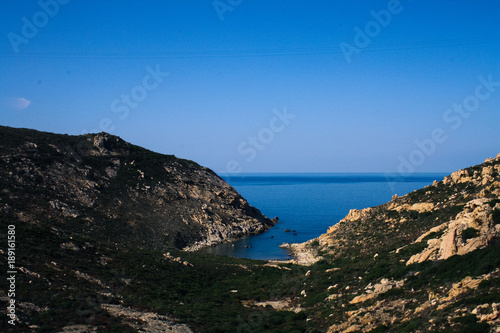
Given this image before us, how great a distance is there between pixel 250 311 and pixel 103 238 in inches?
1586

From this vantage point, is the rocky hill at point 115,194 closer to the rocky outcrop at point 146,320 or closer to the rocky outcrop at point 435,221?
the rocky outcrop at point 435,221

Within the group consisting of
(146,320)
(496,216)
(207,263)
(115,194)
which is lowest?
(146,320)

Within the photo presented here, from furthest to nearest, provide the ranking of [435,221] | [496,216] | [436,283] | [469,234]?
[435,221], [496,216], [469,234], [436,283]

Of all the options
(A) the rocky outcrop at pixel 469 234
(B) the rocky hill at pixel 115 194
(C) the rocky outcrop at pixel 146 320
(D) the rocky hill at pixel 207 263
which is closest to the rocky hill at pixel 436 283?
A: (A) the rocky outcrop at pixel 469 234

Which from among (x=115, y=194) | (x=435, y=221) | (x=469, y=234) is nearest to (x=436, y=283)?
(x=469, y=234)

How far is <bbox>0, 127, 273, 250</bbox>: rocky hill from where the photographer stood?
6431 cm

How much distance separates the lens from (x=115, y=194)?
80.6 meters

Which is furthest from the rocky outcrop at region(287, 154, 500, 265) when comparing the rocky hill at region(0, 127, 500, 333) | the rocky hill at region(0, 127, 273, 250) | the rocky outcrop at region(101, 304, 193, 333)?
the rocky hill at region(0, 127, 273, 250)

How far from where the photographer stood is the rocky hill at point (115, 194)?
64.3 metres

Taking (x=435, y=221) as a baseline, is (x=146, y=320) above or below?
below

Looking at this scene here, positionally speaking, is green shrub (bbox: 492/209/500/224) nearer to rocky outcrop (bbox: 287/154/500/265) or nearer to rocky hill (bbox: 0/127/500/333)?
rocky outcrop (bbox: 287/154/500/265)

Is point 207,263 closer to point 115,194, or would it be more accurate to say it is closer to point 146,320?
point 146,320

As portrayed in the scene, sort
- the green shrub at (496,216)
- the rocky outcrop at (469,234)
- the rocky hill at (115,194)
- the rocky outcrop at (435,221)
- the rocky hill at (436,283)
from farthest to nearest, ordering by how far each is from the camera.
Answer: the rocky hill at (115,194) < the rocky outcrop at (435,221) < the green shrub at (496,216) < the rocky outcrop at (469,234) < the rocky hill at (436,283)

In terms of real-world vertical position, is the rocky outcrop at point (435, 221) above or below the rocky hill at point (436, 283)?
above
